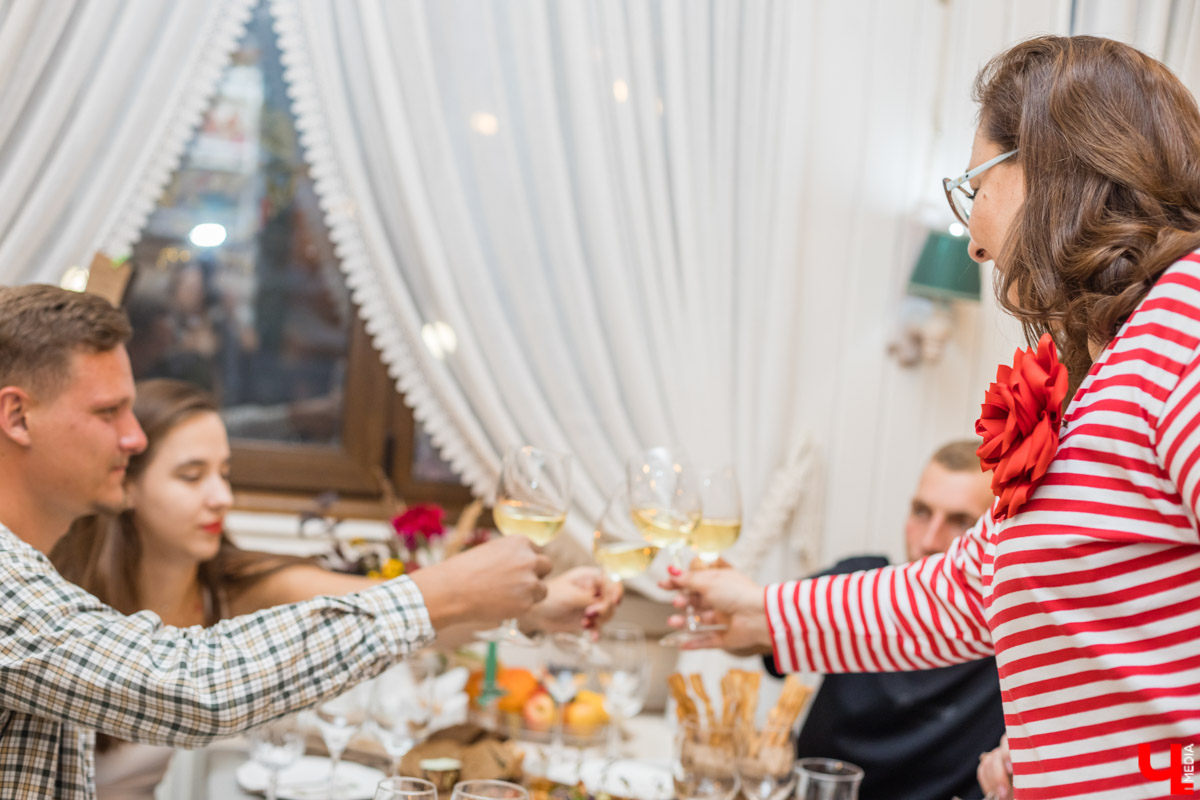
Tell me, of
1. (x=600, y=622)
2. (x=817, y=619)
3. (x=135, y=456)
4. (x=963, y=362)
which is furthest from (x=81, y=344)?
(x=963, y=362)

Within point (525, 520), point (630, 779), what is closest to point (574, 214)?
point (525, 520)

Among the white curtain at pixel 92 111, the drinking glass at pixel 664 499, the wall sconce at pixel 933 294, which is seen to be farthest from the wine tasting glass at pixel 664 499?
the white curtain at pixel 92 111

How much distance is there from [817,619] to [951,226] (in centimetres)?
116

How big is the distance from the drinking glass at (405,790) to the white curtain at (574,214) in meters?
1.42

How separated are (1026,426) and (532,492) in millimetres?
748

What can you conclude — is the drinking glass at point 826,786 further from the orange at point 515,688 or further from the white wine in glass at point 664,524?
the orange at point 515,688

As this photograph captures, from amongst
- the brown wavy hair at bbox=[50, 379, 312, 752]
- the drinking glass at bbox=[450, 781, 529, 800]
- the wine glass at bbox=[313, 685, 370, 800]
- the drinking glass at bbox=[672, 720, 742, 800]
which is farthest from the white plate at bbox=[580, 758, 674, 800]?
the brown wavy hair at bbox=[50, 379, 312, 752]

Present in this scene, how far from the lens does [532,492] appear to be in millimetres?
1513

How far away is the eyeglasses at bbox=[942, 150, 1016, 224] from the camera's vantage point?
104 cm

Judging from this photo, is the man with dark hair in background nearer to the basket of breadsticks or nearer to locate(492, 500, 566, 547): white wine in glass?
the basket of breadsticks

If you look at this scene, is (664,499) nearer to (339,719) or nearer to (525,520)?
(525,520)

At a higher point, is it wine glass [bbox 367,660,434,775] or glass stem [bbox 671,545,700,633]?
glass stem [bbox 671,545,700,633]

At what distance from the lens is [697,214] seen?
2518 mm

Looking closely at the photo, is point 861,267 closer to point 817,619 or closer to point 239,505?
point 817,619
